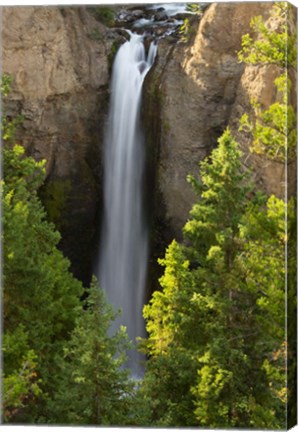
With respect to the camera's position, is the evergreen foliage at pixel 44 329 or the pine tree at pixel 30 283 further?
the pine tree at pixel 30 283

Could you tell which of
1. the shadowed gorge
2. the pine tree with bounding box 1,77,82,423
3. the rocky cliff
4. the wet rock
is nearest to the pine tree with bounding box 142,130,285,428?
the shadowed gorge

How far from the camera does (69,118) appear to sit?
11.8 meters

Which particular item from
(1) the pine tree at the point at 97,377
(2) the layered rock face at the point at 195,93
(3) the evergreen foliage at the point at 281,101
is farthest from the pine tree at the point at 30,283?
(3) the evergreen foliage at the point at 281,101

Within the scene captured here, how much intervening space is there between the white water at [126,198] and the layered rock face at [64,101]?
231 mm

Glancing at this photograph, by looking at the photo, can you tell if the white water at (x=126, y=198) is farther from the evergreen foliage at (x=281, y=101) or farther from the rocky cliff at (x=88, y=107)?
the evergreen foliage at (x=281, y=101)

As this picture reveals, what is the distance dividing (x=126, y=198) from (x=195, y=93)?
194 centimetres

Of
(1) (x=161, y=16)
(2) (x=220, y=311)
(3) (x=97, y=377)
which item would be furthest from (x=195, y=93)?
(3) (x=97, y=377)

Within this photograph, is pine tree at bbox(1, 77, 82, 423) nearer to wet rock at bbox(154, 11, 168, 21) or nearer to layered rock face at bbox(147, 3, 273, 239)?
layered rock face at bbox(147, 3, 273, 239)

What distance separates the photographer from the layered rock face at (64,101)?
11539mm

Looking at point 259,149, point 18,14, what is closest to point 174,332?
point 259,149

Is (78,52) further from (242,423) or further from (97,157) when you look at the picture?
(242,423)

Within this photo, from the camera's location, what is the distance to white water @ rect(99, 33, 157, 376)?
440 inches

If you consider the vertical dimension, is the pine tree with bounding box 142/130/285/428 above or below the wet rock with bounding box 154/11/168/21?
below

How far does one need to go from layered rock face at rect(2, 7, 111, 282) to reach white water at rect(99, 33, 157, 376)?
23 centimetres
